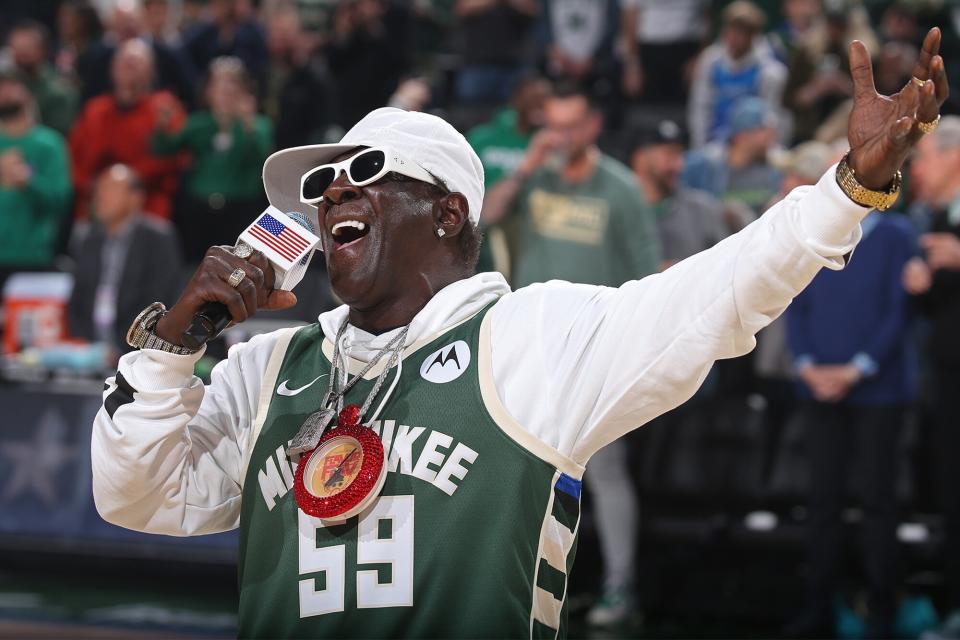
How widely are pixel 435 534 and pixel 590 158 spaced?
5094 millimetres

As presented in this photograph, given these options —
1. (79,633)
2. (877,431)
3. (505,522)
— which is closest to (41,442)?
(79,633)

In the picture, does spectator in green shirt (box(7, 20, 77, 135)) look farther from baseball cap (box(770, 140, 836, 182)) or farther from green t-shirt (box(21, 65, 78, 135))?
baseball cap (box(770, 140, 836, 182))

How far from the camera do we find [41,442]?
8.16 m

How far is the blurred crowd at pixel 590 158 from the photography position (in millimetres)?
7066

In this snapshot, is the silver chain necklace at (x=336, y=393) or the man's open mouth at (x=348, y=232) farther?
the man's open mouth at (x=348, y=232)

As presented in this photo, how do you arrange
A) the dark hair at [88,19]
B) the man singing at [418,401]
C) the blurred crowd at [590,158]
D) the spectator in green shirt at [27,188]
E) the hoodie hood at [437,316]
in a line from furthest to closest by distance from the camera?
the dark hair at [88,19], the spectator in green shirt at [27,188], the blurred crowd at [590,158], the hoodie hood at [437,316], the man singing at [418,401]

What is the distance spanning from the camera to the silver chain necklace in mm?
3082

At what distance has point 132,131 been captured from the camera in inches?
428

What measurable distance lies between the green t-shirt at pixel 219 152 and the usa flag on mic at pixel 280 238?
766 cm

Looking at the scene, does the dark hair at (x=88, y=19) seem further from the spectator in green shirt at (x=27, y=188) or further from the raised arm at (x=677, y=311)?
the raised arm at (x=677, y=311)

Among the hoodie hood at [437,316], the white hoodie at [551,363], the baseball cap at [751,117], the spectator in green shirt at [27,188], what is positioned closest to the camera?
the white hoodie at [551,363]

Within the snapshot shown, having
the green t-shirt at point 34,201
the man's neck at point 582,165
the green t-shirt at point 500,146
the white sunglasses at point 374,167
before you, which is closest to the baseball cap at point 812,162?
the man's neck at point 582,165

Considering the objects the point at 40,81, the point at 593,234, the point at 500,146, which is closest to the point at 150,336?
the point at 593,234

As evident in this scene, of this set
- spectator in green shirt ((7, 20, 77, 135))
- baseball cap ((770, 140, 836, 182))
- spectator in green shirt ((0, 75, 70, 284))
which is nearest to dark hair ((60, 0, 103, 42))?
spectator in green shirt ((7, 20, 77, 135))
